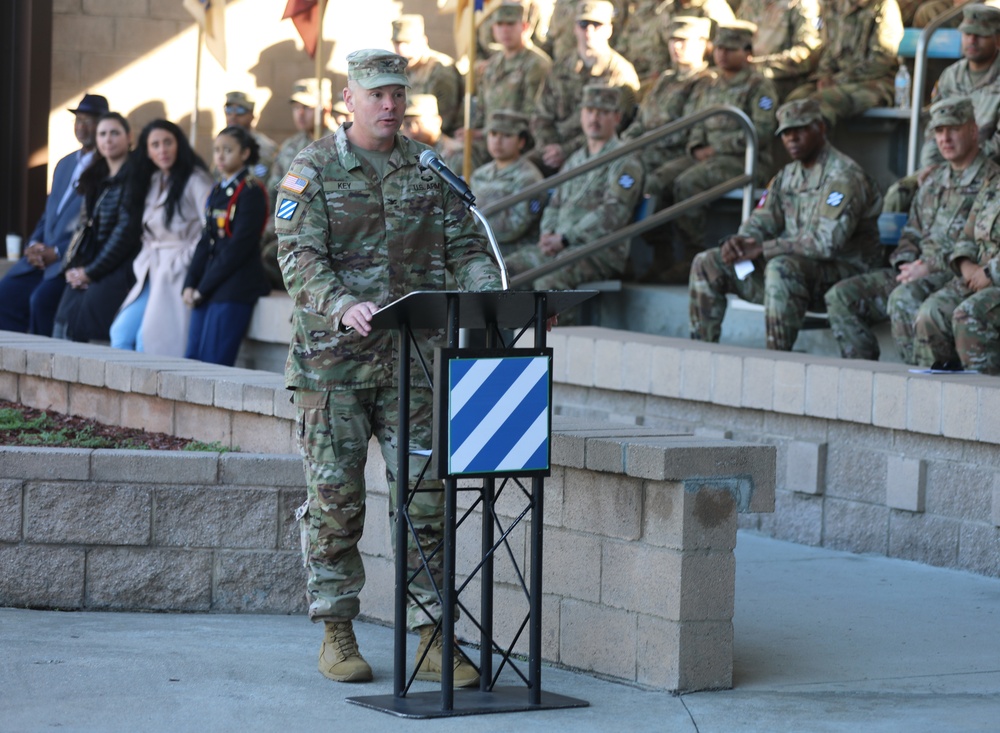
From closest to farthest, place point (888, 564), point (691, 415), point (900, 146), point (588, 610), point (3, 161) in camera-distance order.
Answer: point (588, 610) → point (888, 564) → point (691, 415) → point (900, 146) → point (3, 161)

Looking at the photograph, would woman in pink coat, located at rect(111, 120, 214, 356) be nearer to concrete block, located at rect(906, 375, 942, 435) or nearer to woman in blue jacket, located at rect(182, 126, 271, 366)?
woman in blue jacket, located at rect(182, 126, 271, 366)

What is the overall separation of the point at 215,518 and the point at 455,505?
5.62 feet

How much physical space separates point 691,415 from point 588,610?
2.75 metres

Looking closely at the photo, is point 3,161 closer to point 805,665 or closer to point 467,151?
point 467,151

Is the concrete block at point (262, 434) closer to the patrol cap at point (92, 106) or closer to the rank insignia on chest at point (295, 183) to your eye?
the rank insignia on chest at point (295, 183)

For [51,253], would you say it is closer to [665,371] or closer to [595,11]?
[595,11]

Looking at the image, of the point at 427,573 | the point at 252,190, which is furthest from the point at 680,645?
the point at 252,190

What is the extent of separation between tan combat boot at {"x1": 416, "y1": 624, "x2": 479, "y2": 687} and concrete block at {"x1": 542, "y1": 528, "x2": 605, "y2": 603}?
426 millimetres

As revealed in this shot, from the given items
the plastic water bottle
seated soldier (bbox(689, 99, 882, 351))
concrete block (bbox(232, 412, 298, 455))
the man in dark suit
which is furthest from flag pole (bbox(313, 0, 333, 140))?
concrete block (bbox(232, 412, 298, 455))

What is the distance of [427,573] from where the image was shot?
4.83m

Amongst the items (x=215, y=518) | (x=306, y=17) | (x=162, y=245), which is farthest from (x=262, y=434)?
(x=306, y=17)

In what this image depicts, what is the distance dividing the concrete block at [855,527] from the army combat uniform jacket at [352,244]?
2.64 meters

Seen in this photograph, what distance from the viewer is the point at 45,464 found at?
6.07 m

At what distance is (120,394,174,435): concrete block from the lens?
23.5ft
